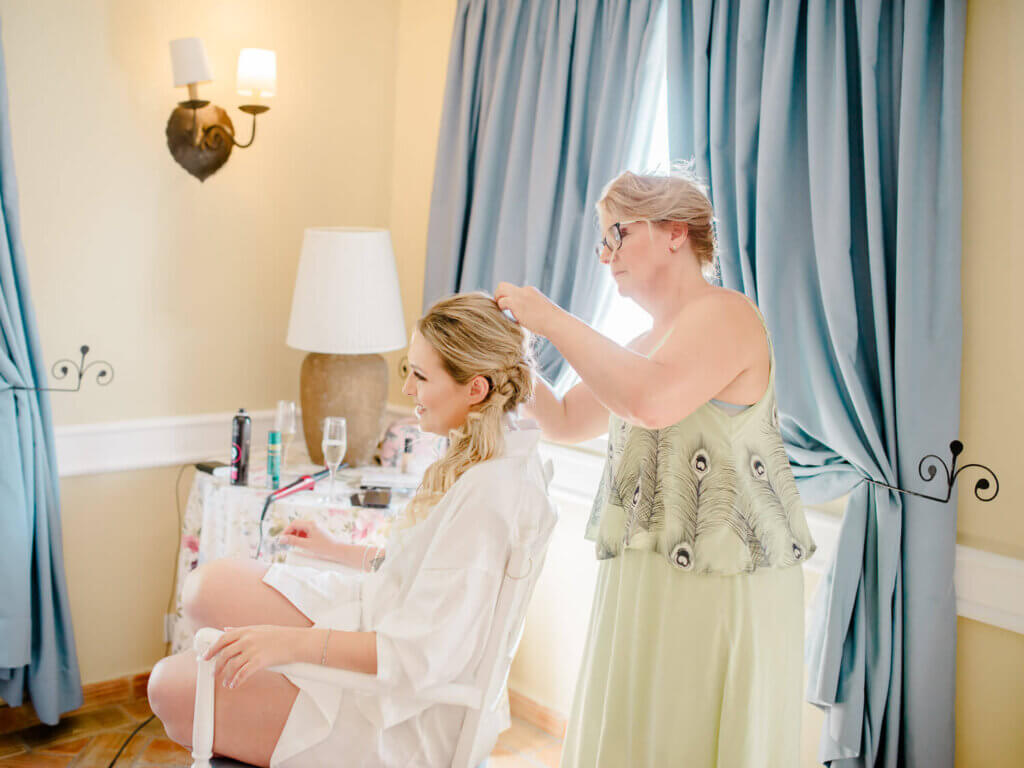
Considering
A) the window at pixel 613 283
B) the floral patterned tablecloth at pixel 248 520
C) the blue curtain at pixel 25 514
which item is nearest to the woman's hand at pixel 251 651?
the floral patterned tablecloth at pixel 248 520

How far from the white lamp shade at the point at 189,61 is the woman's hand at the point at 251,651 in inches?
72.6

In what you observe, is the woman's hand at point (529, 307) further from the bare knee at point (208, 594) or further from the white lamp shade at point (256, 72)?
the white lamp shade at point (256, 72)

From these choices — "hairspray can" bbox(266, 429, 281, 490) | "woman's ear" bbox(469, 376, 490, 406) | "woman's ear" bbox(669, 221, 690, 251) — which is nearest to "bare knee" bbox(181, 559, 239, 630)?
"woman's ear" bbox(469, 376, 490, 406)

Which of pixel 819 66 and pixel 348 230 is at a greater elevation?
pixel 819 66

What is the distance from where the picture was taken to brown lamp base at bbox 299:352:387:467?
8.85 feet

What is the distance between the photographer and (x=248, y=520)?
245 centimetres

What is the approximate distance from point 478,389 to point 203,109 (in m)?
1.71

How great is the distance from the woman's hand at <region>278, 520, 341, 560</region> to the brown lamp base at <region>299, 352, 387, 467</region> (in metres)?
0.95

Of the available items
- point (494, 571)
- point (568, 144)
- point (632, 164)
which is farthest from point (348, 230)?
point (494, 571)

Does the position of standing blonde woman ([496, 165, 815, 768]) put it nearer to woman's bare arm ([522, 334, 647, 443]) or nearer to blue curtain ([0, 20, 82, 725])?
woman's bare arm ([522, 334, 647, 443])

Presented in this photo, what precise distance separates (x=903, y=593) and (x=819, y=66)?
3.70 feet

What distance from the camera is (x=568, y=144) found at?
8.56 ft

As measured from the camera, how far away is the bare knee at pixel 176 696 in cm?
144

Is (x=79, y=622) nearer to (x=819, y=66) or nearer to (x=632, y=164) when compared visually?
(x=632, y=164)
